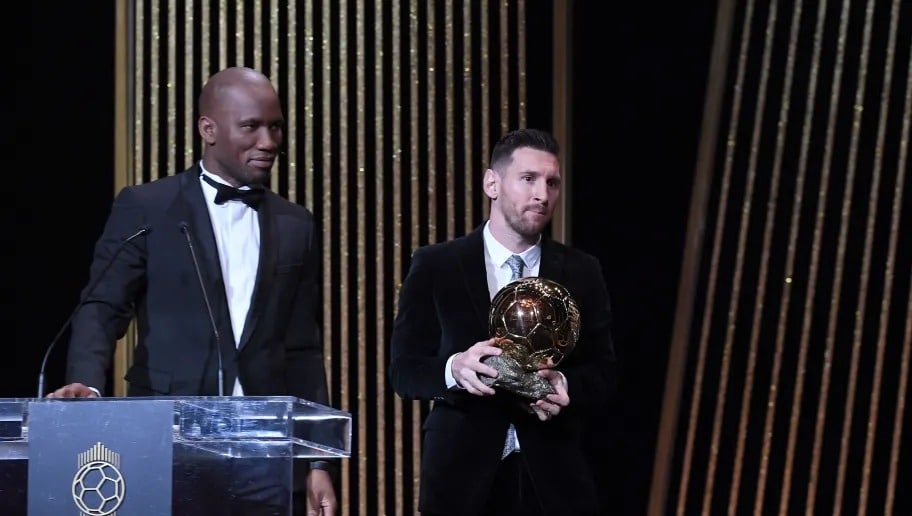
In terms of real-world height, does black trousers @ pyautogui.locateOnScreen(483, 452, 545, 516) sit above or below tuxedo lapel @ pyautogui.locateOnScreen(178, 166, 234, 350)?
below

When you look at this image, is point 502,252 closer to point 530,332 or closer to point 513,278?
point 513,278

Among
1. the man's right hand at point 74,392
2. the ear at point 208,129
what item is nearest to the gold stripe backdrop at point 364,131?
the ear at point 208,129

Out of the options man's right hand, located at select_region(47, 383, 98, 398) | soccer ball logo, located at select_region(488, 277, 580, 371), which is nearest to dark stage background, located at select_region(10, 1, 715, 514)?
soccer ball logo, located at select_region(488, 277, 580, 371)

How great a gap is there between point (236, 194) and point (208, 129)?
16 cm

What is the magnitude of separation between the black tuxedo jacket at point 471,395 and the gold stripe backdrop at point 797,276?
139cm

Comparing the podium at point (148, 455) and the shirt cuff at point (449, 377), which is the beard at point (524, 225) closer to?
the shirt cuff at point (449, 377)

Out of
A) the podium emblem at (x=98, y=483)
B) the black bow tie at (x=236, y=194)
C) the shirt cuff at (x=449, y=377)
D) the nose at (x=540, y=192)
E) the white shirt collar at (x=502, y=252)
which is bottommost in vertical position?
the podium emblem at (x=98, y=483)

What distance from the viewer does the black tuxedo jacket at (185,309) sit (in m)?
2.78

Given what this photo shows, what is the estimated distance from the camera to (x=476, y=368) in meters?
2.68

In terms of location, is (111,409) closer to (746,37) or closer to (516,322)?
(516,322)

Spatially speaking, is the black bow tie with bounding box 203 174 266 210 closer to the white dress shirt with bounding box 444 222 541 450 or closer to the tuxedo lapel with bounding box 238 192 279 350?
the tuxedo lapel with bounding box 238 192 279 350

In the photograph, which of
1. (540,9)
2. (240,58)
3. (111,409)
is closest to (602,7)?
(540,9)

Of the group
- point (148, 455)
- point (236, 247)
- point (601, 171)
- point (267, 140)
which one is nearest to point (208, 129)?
point (267, 140)

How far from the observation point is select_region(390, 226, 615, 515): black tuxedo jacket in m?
2.82
